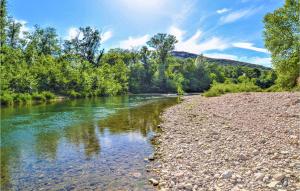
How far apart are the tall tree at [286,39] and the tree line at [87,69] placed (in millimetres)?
1039

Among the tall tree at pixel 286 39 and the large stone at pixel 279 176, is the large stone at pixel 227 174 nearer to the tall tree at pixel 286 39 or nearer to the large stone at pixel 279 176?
the large stone at pixel 279 176

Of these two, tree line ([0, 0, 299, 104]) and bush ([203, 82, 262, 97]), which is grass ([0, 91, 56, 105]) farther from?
bush ([203, 82, 262, 97])

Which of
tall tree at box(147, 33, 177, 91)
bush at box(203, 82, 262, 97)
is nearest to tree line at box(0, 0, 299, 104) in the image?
tall tree at box(147, 33, 177, 91)

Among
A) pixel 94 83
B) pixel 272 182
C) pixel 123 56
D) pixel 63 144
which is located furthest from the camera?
pixel 123 56

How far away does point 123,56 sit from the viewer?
364ft

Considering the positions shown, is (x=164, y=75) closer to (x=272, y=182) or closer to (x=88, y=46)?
Result: (x=88, y=46)

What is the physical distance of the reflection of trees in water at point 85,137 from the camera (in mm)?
14062

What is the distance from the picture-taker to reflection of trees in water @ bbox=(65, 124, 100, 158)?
14.1 meters

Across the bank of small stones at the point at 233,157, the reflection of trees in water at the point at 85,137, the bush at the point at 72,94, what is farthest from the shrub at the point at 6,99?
the bank of small stones at the point at 233,157

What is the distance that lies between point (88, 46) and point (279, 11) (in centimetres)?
7541

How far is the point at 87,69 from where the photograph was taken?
274 feet

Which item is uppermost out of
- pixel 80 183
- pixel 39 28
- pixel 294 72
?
pixel 39 28

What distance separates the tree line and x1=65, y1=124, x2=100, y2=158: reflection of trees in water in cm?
2819

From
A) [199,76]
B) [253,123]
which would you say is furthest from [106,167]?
[199,76]
